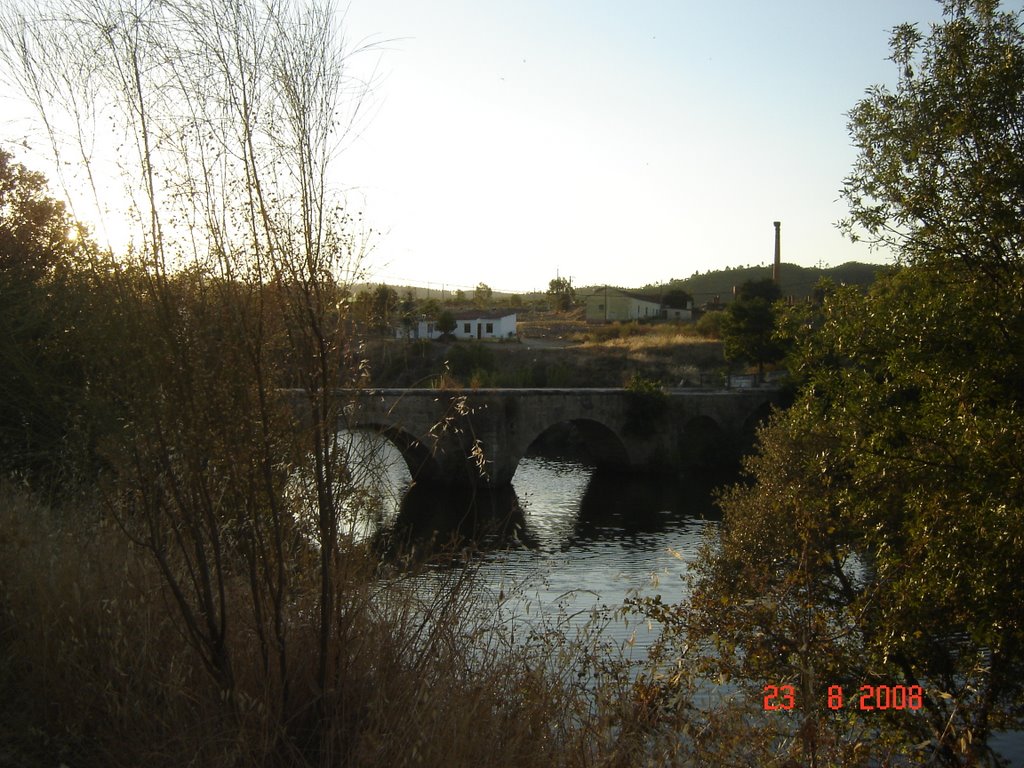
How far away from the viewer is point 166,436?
12.1 ft

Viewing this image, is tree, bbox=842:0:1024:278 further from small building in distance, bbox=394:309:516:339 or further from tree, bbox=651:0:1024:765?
small building in distance, bbox=394:309:516:339

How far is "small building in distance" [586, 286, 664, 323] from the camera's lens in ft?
226

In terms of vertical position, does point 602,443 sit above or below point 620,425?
below

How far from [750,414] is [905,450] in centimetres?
2871

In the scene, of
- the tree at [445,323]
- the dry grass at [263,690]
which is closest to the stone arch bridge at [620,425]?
the tree at [445,323]

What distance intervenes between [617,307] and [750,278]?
55.5 ft

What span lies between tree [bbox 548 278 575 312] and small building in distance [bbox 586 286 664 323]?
7.17 metres

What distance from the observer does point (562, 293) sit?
80.2m

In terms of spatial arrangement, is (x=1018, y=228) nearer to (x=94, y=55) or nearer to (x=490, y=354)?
(x=94, y=55)

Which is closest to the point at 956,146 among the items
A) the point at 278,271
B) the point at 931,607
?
the point at 931,607

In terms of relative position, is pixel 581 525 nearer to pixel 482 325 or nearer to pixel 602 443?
pixel 602 443

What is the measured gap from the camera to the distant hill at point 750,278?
8306 cm

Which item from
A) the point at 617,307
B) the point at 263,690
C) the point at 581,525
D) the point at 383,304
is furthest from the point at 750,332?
the point at 263,690

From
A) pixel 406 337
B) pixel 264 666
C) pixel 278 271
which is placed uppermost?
pixel 278 271
